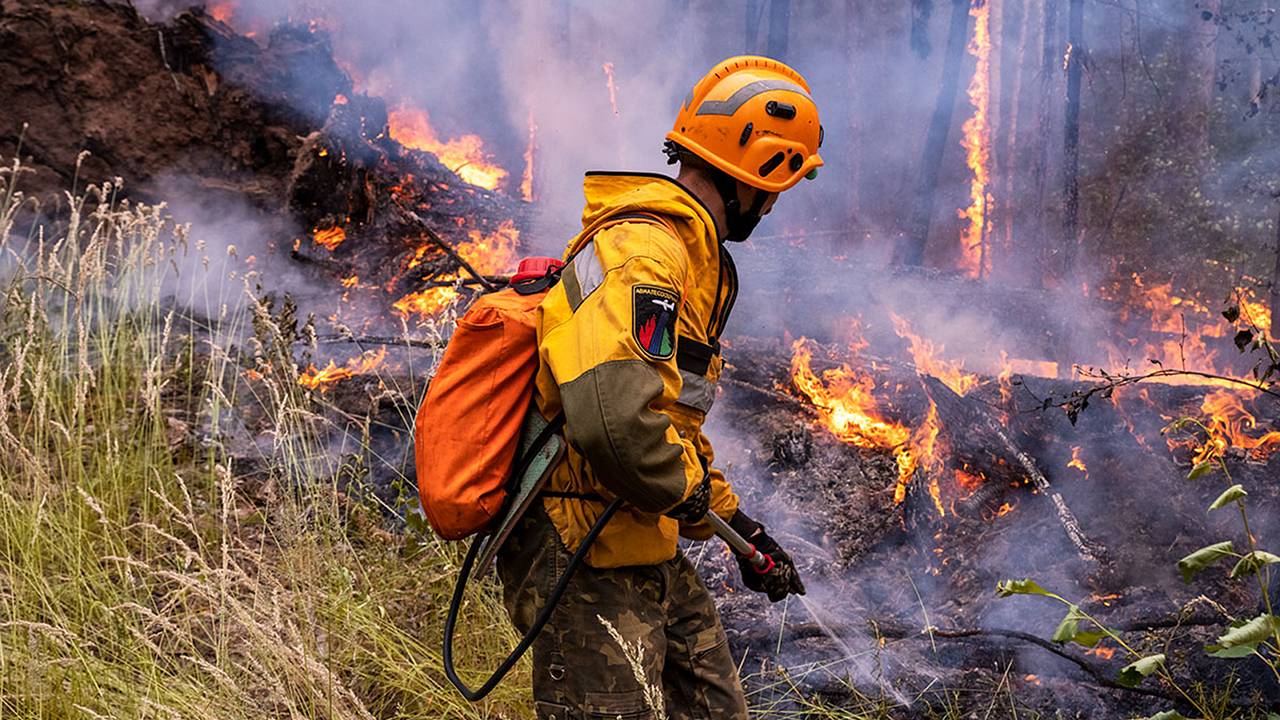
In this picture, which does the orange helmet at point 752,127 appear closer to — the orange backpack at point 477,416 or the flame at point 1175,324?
the orange backpack at point 477,416

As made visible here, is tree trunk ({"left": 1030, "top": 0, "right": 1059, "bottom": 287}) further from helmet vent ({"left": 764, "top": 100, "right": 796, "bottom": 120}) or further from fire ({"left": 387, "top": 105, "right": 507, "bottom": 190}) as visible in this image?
helmet vent ({"left": 764, "top": 100, "right": 796, "bottom": 120})

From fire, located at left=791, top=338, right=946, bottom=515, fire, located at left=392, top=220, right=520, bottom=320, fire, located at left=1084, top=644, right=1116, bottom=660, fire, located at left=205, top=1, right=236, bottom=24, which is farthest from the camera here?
fire, located at left=205, top=1, right=236, bottom=24

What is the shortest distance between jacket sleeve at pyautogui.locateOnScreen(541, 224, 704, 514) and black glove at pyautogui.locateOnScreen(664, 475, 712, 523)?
0.03 m

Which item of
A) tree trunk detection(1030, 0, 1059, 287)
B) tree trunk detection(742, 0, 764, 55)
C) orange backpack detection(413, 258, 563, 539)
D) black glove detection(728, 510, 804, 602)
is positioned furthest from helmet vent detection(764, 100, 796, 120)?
tree trunk detection(1030, 0, 1059, 287)

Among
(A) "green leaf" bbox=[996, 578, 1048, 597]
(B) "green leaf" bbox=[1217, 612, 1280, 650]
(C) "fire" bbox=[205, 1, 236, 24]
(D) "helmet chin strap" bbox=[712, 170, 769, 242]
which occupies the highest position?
(C) "fire" bbox=[205, 1, 236, 24]

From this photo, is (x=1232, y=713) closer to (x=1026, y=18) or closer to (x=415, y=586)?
(x=415, y=586)

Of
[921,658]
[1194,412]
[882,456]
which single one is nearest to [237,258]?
[882,456]

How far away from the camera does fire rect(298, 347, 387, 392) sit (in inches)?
226

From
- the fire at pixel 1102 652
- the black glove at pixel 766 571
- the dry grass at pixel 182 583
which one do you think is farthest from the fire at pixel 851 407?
the dry grass at pixel 182 583

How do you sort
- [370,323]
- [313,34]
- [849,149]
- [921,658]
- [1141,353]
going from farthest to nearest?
[849,149] < [1141,353] < [313,34] < [370,323] < [921,658]

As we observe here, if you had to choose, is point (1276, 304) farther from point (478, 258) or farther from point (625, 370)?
point (625, 370)

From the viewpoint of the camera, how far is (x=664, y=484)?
2287mm

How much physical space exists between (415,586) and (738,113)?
7.73 feet

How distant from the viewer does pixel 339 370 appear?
19.3 feet
